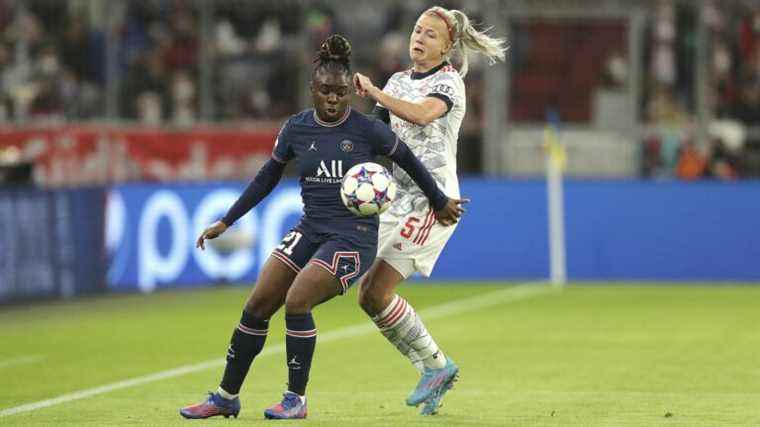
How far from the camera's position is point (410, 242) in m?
9.40

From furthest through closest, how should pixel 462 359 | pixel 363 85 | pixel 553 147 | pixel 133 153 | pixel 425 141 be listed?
pixel 133 153 < pixel 553 147 < pixel 462 359 < pixel 425 141 < pixel 363 85

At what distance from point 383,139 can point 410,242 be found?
767 millimetres

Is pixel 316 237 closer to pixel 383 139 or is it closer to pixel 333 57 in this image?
pixel 383 139

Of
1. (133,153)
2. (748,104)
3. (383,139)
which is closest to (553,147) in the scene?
(748,104)

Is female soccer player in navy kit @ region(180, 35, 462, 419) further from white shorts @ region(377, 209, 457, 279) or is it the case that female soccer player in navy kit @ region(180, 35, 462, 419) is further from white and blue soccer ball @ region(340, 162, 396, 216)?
white shorts @ region(377, 209, 457, 279)

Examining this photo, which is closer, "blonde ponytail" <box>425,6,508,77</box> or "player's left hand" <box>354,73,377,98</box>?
"player's left hand" <box>354,73,377,98</box>

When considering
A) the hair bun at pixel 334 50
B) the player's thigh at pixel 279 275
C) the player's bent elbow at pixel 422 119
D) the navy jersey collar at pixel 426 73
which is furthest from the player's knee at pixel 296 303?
the navy jersey collar at pixel 426 73

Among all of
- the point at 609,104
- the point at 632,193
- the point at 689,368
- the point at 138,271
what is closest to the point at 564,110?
the point at 609,104

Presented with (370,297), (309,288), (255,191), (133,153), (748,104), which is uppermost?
(255,191)

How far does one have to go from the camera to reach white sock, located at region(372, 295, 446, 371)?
9.27 meters

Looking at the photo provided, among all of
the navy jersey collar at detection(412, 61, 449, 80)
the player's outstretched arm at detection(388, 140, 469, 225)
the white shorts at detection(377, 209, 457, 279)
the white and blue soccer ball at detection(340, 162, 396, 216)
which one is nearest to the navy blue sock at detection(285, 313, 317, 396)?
the white and blue soccer ball at detection(340, 162, 396, 216)

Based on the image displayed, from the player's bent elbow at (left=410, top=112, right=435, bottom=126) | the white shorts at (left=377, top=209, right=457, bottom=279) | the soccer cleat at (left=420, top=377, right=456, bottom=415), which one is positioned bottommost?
the soccer cleat at (left=420, top=377, right=456, bottom=415)

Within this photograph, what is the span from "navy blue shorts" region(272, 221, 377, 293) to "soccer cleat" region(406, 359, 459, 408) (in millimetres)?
744

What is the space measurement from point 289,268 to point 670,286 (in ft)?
42.4
